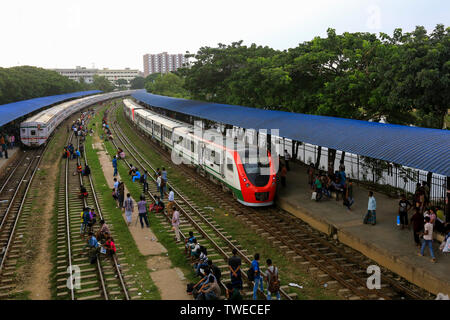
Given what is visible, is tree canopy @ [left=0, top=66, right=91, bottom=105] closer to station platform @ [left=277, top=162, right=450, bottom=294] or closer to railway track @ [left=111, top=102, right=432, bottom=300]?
railway track @ [left=111, top=102, right=432, bottom=300]

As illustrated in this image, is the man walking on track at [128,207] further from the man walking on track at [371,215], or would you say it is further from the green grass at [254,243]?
the man walking on track at [371,215]

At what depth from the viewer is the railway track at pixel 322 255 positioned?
37.0ft

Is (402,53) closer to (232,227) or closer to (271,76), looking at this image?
(271,76)

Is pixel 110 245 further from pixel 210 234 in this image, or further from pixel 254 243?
pixel 254 243

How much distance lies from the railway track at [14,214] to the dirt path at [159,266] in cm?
409

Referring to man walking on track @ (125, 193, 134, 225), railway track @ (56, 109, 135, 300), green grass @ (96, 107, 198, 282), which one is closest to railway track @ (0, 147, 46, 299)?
railway track @ (56, 109, 135, 300)

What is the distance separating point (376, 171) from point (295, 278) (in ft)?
43.0

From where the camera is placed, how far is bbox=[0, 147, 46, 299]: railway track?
43.0ft

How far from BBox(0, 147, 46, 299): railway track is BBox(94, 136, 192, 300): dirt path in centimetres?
409

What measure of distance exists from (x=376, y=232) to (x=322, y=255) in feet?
7.61

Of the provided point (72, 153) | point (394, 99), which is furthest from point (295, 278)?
point (72, 153)

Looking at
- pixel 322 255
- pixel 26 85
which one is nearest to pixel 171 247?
pixel 322 255

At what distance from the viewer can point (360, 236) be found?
557 inches

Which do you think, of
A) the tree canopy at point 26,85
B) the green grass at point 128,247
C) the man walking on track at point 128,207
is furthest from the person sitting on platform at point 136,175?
the tree canopy at point 26,85
